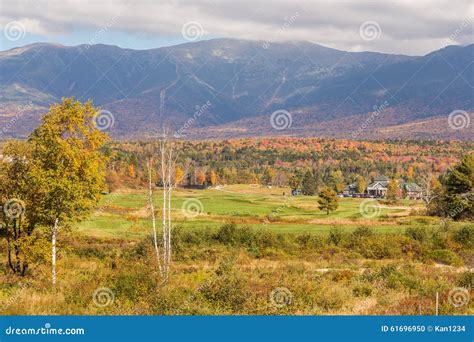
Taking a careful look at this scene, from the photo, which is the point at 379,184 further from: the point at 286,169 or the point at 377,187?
the point at 286,169

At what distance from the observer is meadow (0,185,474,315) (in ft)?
62.0

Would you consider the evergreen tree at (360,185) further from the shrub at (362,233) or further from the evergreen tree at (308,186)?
the shrub at (362,233)

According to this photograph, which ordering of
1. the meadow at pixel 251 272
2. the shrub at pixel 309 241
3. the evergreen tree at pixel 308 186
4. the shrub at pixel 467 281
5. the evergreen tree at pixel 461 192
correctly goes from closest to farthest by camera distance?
the meadow at pixel 251 272 < the shrub at pixel 467 281 < the shrub at pixel 309 241 < the evergreen tree at pixel 461 192 < the evergreen tree at pixel 308 186

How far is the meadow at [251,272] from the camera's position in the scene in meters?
18.9

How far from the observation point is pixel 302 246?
4341cm

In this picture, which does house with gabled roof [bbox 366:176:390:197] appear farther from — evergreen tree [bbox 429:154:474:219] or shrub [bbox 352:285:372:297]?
shrub [bbox 352:285:372:297]

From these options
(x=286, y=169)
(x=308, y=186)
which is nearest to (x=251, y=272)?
(x=308, y=186)

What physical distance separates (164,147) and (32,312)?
8745 millimetres

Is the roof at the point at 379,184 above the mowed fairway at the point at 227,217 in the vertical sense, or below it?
below

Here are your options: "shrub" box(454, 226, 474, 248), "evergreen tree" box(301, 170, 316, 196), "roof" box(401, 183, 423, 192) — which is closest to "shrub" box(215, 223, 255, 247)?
"shrub" box(454, 226, 474, 248)

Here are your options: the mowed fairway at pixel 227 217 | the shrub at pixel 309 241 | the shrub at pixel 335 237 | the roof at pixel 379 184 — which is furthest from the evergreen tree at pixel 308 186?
the shrub at pixel 309 241

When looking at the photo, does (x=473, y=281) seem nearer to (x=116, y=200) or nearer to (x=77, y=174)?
(x=77, y=174)

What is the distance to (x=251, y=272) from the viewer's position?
2759 centimetres

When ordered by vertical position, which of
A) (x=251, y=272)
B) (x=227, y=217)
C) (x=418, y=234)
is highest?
(x=251, y=272)
